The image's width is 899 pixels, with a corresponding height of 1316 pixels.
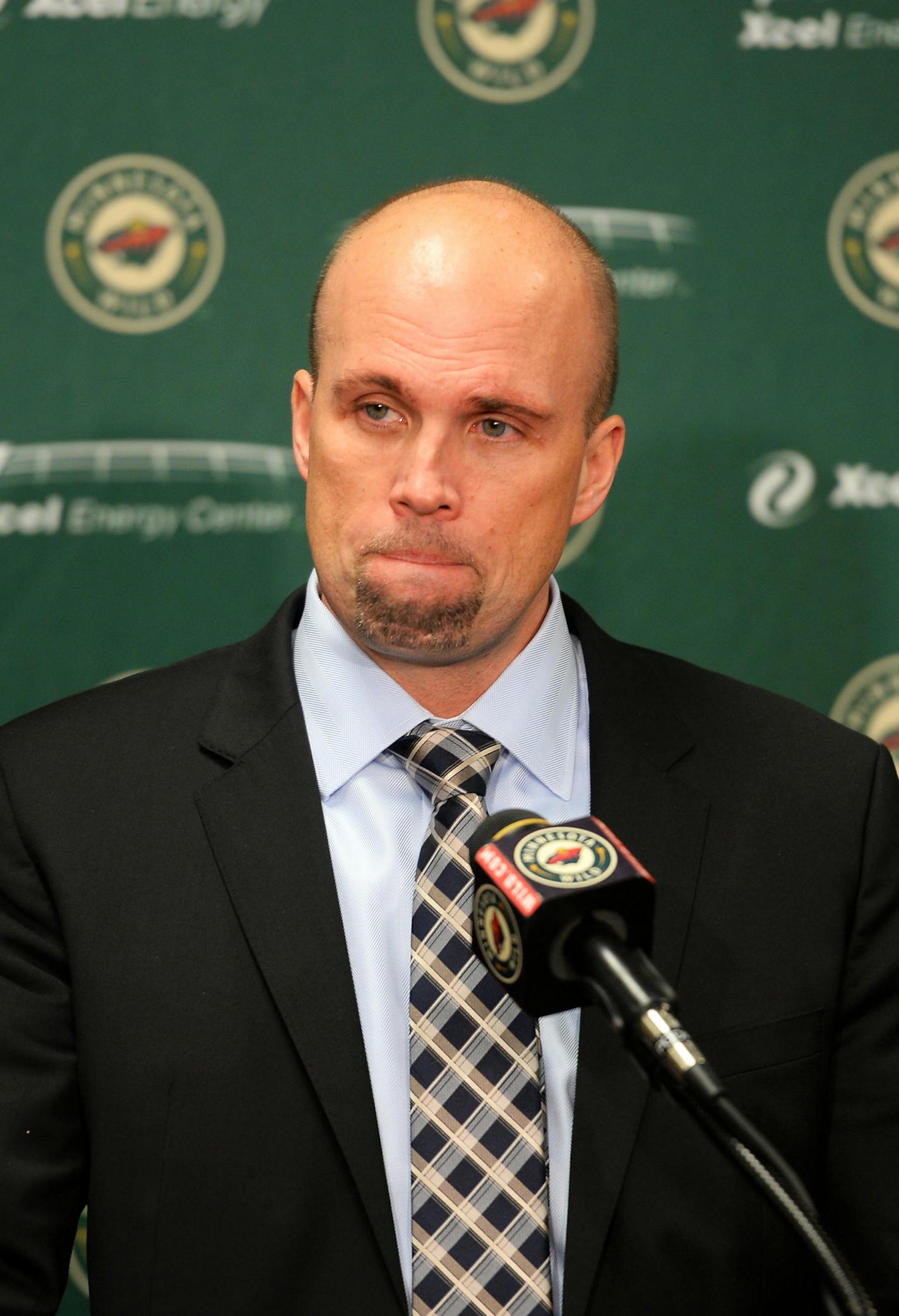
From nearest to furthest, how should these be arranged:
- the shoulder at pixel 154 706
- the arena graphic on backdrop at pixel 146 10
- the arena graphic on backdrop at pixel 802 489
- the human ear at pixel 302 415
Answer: the shoulder at pixel 154 706, the human ear at pixel 302 415, the arena graphic on backdrop at pixel 146 10, the arena graphic on backdrop at pixel 802 489

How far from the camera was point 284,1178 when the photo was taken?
144 cm

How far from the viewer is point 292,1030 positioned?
145cm

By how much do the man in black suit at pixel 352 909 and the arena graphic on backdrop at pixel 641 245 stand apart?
435mm

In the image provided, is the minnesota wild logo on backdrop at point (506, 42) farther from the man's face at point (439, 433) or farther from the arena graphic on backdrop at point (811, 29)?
the man's face at point (439, 433)

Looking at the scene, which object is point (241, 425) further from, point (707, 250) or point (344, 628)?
point (707, 250)

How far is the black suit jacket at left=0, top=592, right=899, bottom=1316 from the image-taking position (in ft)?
4.72

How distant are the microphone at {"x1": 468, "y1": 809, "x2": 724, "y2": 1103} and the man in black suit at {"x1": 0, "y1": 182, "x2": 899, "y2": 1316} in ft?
1.58

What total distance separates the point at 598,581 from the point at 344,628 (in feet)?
2.17

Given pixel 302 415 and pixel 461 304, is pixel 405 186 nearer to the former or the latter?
pixel 302 415

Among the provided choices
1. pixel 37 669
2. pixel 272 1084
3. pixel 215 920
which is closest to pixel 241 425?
pixel 37 669

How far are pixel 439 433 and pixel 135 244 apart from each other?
810mm

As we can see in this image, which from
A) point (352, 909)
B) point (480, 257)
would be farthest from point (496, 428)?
point (352, 909)

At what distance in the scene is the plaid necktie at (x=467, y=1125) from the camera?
1425 millimetres

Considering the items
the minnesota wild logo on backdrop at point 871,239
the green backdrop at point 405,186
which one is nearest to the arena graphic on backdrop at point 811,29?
the green backdrop at point 405,186
